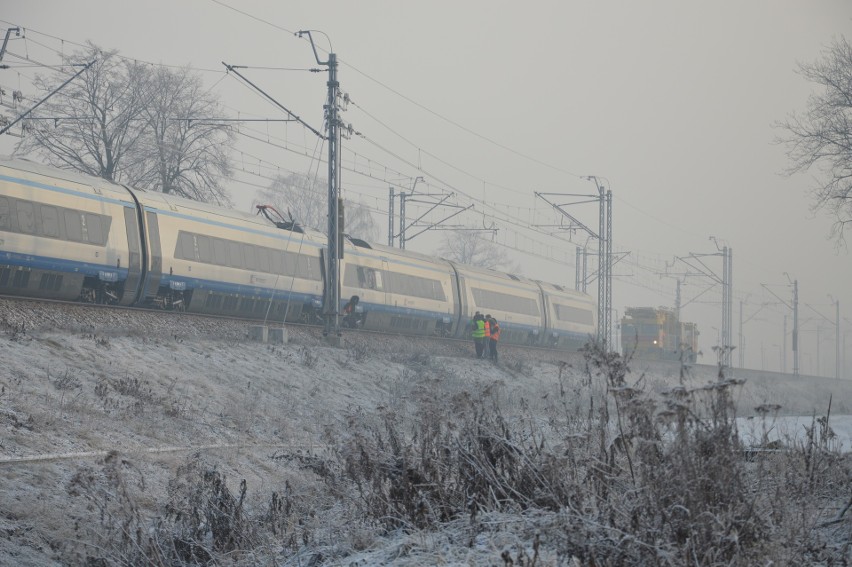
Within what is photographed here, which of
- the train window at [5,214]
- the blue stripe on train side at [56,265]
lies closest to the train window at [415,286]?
the blue stripe on train side at [56,265]

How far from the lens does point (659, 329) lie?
51000 millimetres

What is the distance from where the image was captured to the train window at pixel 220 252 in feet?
78.6

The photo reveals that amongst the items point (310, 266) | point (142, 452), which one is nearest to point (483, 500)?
point (142, 452)

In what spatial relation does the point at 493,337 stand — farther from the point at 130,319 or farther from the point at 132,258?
the point at 130,319

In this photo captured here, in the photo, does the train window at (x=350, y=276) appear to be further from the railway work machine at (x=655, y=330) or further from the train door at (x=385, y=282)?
the railway work machine at (x=655, y=330)

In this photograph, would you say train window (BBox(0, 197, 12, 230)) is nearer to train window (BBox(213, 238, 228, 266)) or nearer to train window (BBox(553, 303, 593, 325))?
train window (BBox(213, 238, 228, 266))

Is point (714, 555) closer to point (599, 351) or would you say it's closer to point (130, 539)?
point (599, 351)

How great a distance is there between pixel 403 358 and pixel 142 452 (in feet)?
46.7

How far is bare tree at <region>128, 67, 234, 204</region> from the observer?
128 feet

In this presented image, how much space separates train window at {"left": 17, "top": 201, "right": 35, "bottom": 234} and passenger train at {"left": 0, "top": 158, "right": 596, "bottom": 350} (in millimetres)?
20

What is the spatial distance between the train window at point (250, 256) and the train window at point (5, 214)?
293 inches

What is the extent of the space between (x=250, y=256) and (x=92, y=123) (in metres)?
15.6

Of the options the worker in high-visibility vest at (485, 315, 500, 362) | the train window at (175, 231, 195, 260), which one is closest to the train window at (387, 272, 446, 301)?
the worker in high-visibility vest at (485, 315, 500, 362)

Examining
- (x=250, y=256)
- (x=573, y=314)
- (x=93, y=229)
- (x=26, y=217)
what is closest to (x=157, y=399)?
(x=26, y=217)
